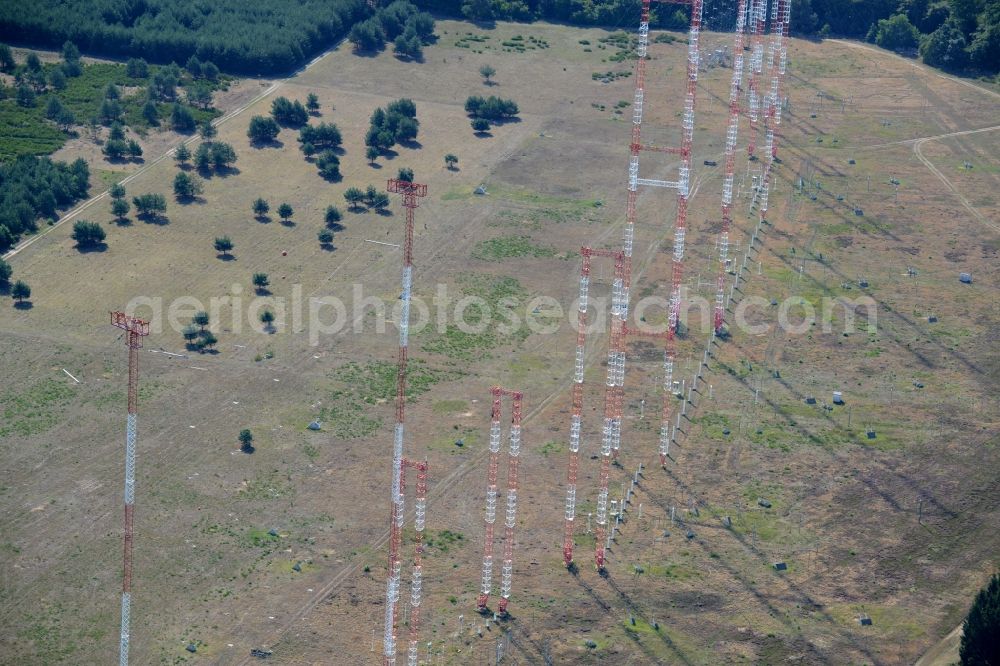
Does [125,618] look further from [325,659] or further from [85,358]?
[85,358]

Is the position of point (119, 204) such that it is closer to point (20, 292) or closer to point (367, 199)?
point (20, 292)

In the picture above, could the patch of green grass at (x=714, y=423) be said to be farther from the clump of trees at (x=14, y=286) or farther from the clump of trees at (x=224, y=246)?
the clump of trees at (x=14, y=286)

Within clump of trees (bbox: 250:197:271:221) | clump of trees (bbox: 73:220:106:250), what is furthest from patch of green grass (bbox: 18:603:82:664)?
clump of trees (bbox: 250:197:271:221)

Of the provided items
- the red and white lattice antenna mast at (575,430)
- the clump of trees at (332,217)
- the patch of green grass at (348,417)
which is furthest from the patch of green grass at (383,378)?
the clump of trees at (332,217)

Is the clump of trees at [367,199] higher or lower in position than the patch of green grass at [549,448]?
higher

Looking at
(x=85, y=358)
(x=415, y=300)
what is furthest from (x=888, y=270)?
(x=85, y=358)

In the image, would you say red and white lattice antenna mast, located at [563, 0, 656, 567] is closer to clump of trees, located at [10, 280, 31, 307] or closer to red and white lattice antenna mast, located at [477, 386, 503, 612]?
red and white lattice antenna mast, located at [477, 386, 503, 612]
